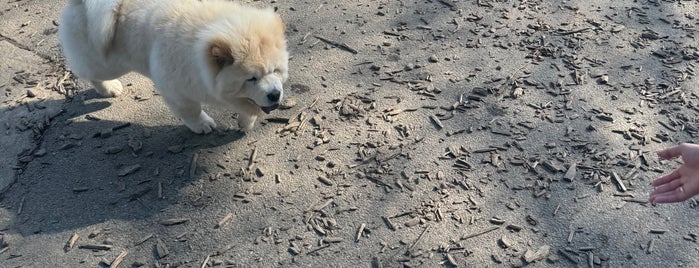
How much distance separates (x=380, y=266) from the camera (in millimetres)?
3348

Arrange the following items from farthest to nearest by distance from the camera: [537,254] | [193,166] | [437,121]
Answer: [437,121], [193,166], [537,254]

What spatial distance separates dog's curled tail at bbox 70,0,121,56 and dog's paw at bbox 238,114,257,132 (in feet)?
3.71

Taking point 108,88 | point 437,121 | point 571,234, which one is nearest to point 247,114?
point 108,88

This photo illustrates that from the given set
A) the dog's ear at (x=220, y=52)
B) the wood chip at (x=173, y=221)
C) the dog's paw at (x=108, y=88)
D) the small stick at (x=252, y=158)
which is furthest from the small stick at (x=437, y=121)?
the dog's paw at (x=108, y=88)

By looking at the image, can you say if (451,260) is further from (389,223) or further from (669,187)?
(669,187)

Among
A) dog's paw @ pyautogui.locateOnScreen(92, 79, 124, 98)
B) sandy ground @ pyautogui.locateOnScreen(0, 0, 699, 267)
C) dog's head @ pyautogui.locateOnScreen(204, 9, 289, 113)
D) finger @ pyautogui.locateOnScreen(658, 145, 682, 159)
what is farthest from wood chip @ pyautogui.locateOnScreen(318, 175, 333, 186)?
finger @ pyautogui.locateOnScreen(658, 145, 682, 159)

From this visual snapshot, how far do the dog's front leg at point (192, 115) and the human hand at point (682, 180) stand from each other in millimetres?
3255

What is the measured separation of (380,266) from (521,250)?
3.19 ft

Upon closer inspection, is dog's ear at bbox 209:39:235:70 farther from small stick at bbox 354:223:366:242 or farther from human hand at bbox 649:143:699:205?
human hand at bbox 649:143:699:205

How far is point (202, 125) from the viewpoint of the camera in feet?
13.6

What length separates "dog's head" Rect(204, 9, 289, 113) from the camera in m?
3.34

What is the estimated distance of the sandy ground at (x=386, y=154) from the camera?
3475 mm

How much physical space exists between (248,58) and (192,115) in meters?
0.93

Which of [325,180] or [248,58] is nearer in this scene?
[248,58]
